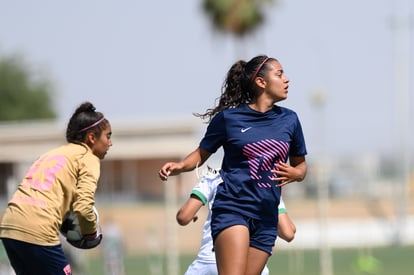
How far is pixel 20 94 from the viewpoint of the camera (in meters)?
70.8

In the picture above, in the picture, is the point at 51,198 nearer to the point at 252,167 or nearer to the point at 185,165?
the point at 185,165

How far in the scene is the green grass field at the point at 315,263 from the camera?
26969mm

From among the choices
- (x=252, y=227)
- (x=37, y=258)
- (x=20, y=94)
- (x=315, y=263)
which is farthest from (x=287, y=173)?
(x=20, y=94)

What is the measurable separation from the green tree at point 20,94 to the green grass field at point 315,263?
3665cm

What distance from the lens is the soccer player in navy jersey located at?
8109 mm

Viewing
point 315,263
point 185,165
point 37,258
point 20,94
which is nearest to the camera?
point 37,258

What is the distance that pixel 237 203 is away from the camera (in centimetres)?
816

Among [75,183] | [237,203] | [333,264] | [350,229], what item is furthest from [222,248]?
→ [350,229]

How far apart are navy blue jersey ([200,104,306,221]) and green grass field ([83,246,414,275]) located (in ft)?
54.2

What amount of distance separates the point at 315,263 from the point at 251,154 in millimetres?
23278

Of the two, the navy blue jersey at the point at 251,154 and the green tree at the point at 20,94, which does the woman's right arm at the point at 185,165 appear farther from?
the green tree at the point at 20,94

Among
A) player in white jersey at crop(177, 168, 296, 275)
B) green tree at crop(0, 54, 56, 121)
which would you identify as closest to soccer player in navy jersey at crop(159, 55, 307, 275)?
player in white jersey at crop(177, 168, 296, 275)

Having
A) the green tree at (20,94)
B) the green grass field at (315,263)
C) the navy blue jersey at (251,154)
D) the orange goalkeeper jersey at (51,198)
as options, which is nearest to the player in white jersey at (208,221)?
the navy blue jersey at (251,154)

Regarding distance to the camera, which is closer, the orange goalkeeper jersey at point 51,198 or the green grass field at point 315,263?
the orange goalkeeper jersey at point 51,198
